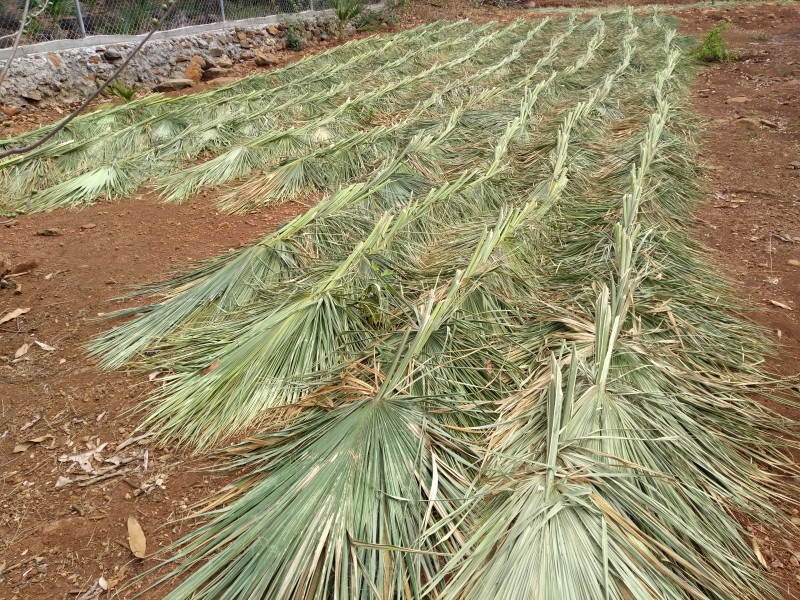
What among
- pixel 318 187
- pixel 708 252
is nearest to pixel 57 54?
pixel 318 187

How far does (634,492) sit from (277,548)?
946mm

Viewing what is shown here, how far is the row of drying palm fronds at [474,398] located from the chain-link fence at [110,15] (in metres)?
4.14

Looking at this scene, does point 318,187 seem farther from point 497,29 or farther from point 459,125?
point 497,29

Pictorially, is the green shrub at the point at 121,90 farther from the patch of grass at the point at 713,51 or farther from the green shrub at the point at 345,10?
the patch of grass at the point at 713,51

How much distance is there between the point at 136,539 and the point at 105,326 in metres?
1.26

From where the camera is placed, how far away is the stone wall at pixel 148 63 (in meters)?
6.10

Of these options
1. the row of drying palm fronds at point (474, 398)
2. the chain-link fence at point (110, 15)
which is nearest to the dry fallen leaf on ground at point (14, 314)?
the row of drying palm fronds at point (474, 398)

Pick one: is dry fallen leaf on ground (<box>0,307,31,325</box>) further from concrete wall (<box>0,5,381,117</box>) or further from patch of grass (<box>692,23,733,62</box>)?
patch of grass (<box>692,23,733,62</box>)

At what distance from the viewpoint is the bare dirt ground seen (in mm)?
1649

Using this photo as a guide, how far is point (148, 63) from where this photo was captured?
745 centimetres

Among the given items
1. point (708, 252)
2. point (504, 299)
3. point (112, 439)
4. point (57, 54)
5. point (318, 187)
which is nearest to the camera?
point (112, 439)

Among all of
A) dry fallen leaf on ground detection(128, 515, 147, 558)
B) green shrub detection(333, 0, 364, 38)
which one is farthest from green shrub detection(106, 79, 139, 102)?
dry fallen leaf on ground detection(128, 515, 147, 558)

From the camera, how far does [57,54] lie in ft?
21.1

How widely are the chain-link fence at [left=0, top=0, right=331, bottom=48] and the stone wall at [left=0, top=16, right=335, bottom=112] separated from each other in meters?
0.29
